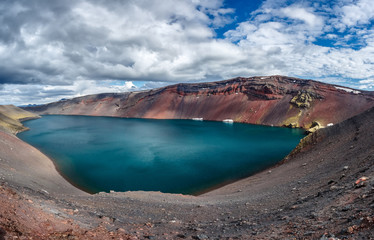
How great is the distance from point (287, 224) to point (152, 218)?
5100 mm

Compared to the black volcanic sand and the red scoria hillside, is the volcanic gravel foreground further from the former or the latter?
the red scoria hillside

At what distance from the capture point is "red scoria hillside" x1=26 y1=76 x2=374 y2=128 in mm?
64625

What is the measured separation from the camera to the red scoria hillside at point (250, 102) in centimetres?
6462

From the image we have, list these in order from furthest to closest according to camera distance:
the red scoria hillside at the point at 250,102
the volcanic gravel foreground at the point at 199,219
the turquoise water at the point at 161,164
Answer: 1. the red scoria hillside at the point at 250,102
2. the turquoise water at the point at 161,164
3. the volcanic gravel foreground at the point at 199,219

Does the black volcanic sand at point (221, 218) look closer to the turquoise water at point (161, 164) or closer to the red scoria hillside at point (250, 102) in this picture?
the turquoise water at point (161, 164)

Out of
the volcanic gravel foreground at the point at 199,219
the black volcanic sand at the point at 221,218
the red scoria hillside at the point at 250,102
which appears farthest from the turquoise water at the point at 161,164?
the red scoria hillside at the point at 250,102

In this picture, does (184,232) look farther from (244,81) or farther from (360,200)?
(244,81)

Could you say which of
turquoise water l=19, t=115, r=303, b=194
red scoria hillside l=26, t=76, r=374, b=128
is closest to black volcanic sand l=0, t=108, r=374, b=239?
turquoise water l=19, t=115, r=303, b=194

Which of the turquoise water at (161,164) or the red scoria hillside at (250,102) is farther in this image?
the red scoria hillside at (250,102)

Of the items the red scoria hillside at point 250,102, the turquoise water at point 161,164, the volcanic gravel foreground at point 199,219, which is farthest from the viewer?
the red scoria hillside at point 250,102

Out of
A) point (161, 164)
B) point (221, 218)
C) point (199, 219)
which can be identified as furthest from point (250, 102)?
point (199, 219)

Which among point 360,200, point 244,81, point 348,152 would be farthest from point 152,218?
point 244,81

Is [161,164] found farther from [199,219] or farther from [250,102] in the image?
[250,102]

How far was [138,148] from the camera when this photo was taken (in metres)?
38.0
